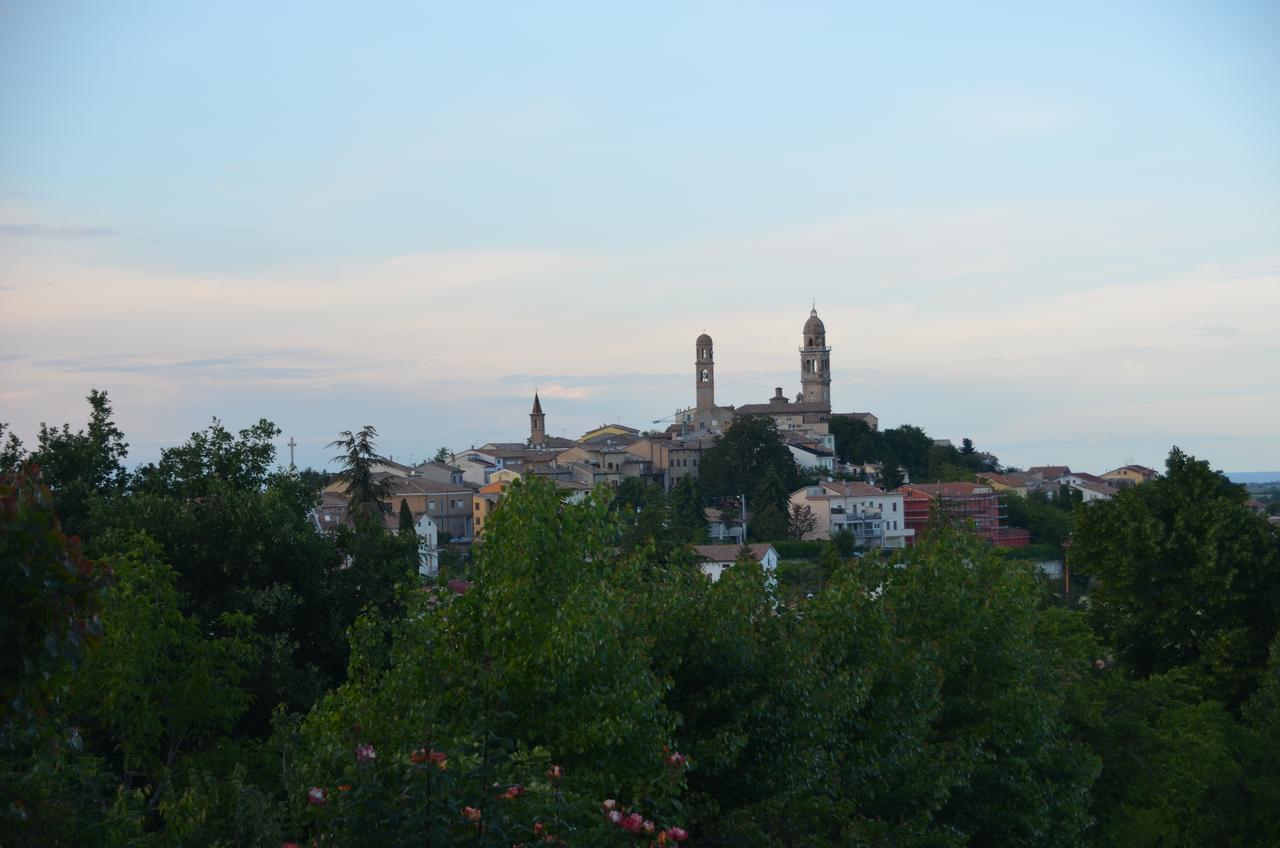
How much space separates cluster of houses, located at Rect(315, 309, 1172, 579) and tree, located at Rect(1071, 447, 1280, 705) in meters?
31.3

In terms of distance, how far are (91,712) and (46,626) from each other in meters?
10.3

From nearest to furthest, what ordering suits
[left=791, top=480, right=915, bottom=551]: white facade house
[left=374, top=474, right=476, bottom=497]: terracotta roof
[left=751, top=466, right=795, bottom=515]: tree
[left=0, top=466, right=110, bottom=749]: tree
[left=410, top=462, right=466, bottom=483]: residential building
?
[left=0, top=466, right=110, bottom=749]: tree
[left=751, top=466, right=795, bottom=515]: tree
[left=791, top=480, right=915, bottom=551]: white facade house
[left=374, top=474, right=476, bottom=497]: terracotta roof
[left=410, top=462, right=466, bottom=483]: residential building

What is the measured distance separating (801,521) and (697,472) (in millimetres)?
24088

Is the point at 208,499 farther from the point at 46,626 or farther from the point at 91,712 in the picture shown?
the point at 46,626

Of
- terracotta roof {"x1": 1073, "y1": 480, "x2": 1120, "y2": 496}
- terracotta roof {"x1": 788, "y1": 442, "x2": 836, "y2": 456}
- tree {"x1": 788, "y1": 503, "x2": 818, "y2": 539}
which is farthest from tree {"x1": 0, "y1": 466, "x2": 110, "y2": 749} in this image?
terracotta roof {"x1": 1073, "y1": 480, "x2": 1120, "y2": 496}

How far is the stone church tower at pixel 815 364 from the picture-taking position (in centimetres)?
15438

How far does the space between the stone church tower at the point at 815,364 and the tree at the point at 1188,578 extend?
119042 mm

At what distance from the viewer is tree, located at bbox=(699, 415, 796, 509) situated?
104875mm

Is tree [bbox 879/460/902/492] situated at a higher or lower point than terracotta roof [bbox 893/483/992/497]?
higher

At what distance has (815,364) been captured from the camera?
156 meters

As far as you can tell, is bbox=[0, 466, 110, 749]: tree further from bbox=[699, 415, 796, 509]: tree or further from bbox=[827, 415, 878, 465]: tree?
bbox=[827, 415, 878, 465]: tree

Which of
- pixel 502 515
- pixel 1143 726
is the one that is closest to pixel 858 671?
pixel 502 515

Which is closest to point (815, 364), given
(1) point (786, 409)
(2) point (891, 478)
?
(1) point (786, 409)

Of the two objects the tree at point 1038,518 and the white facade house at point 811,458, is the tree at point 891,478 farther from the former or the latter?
the tree at point 1038,518
